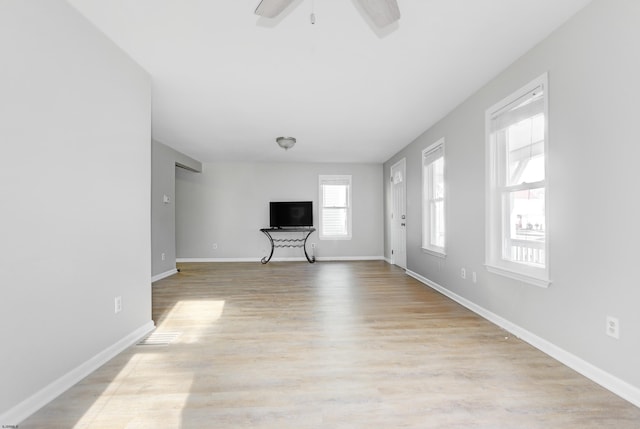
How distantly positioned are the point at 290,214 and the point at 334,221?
1107 millimetres

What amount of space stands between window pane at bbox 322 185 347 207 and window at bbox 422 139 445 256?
272cm

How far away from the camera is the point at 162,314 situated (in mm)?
3057

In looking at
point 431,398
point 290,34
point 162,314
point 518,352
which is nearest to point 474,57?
point 290,34

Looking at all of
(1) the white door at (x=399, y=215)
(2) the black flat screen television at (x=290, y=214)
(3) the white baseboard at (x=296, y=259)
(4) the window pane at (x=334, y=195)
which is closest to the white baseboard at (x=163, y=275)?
(3) the white baseboard at (x=296, y=259)

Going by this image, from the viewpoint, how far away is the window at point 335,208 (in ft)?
22.9

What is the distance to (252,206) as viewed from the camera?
684 cm

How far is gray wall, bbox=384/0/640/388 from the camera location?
62.5 inches

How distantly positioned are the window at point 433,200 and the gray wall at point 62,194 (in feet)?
11.9

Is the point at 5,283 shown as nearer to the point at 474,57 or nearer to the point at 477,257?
the point at 474,57

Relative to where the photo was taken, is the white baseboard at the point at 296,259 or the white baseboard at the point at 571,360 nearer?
the white baseboard at the point at 571,360

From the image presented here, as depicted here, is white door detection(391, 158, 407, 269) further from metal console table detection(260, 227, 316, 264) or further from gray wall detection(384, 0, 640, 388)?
gray wall detection(384, 0, 640, 388)

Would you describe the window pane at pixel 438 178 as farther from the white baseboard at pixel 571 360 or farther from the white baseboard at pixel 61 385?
the white baseboard at pixel 61 385

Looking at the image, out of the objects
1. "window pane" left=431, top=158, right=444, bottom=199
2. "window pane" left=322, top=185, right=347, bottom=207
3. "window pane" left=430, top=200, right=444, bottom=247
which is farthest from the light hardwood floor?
"window pane" left=322, top=185, right=347, bottom=207

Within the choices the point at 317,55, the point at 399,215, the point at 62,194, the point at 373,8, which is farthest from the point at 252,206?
the point at 373,8
